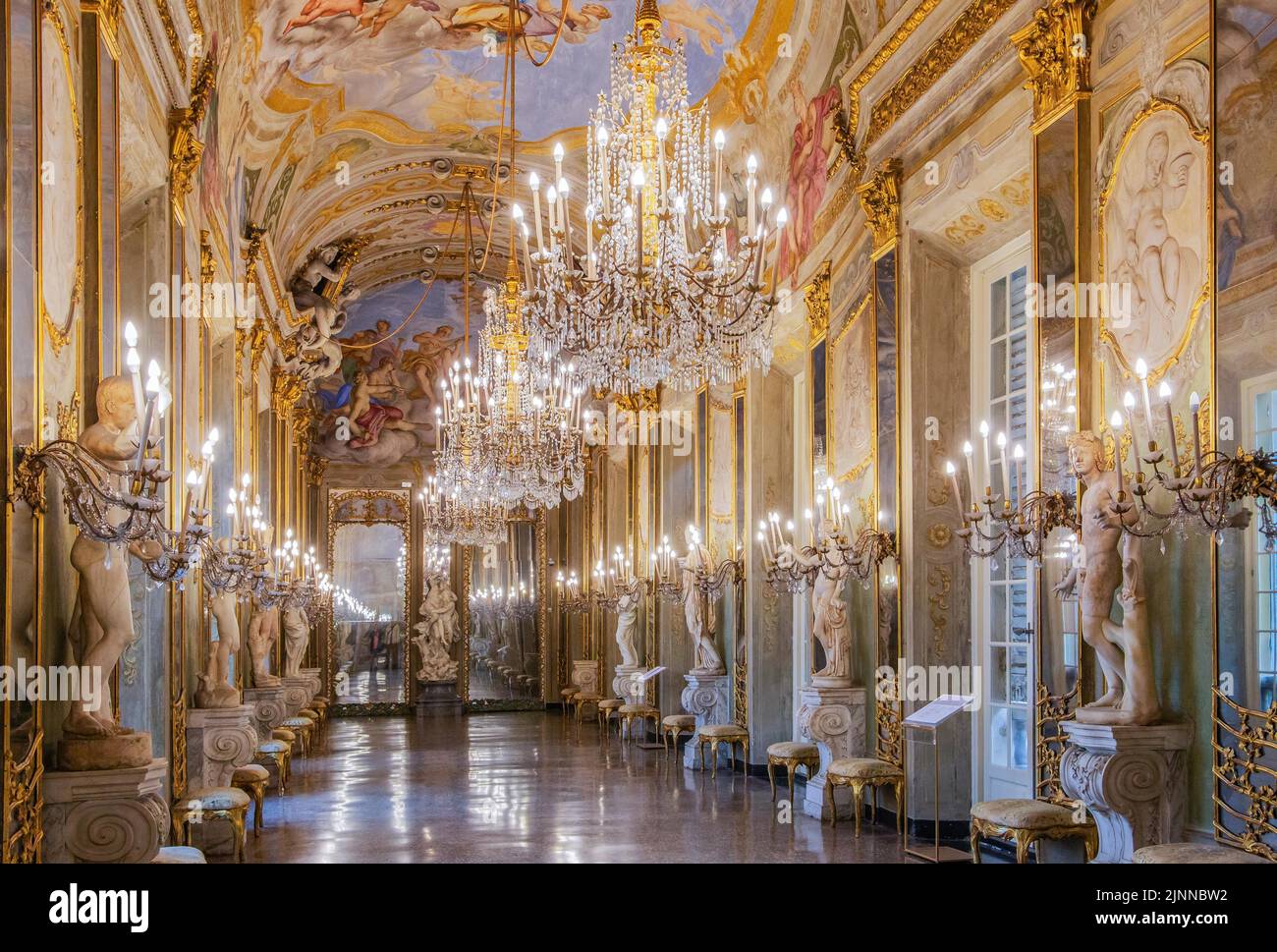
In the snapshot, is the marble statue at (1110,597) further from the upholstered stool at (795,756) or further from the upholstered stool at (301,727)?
the upholstered stool at (301,727)

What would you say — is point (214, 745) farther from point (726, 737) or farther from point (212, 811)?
point (726, 737)

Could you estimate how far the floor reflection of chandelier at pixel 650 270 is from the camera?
8.20 metres

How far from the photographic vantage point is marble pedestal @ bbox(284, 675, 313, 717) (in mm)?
20828

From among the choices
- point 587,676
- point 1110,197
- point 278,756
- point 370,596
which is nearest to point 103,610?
point 1110,197

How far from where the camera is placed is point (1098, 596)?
7496mm

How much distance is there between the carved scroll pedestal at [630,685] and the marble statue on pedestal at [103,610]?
50.4ft

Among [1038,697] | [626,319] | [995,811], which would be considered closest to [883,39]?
[626,319]

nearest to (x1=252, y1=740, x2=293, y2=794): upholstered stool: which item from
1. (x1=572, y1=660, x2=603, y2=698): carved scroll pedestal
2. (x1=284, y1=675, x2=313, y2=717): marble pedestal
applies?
(x1=284, y1=675, x2=313, y2=717): marble pedestal

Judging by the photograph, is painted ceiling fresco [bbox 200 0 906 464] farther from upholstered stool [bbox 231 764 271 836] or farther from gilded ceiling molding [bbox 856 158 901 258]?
upholstered stool [bbox 231 764 271 836]

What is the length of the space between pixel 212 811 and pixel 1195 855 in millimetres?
7088

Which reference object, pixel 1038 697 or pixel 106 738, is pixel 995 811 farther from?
pixel 106 738

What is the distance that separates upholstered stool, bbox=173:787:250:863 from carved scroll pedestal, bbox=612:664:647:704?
471 inches

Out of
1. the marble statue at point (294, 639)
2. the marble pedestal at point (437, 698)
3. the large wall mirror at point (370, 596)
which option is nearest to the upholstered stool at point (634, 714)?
the marble statue at point (294, 639)

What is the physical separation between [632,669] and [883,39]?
13.5 m
